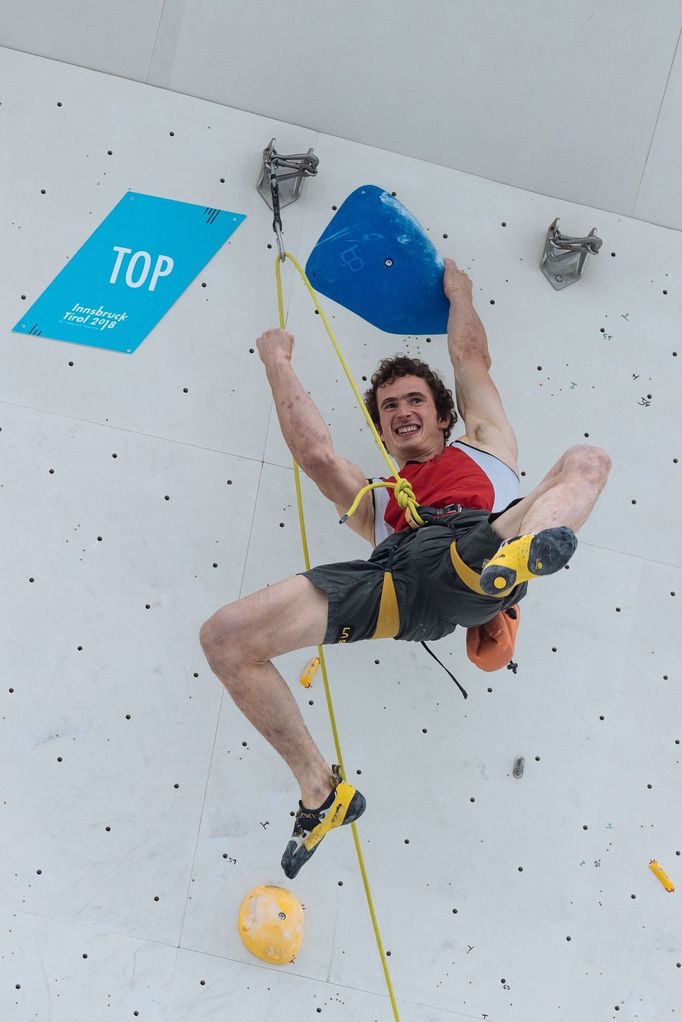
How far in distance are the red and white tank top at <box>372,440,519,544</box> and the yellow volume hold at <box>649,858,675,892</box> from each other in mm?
1155

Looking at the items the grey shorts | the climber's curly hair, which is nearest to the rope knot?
the grey shorts

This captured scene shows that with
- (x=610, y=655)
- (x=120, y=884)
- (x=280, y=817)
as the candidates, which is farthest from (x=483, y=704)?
(x=120, y=884)

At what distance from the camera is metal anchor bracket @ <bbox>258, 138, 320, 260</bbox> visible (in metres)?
2.89

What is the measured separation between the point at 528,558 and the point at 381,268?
1.36 metres

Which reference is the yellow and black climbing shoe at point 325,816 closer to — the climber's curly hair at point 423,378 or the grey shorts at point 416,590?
the grey shorts at point 416,590

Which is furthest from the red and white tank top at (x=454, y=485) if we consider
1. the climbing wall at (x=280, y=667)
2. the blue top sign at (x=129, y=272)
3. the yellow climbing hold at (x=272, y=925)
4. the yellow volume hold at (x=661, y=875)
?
the yellow volume hold at (x=661, y=875)

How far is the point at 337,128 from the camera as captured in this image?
3.04m

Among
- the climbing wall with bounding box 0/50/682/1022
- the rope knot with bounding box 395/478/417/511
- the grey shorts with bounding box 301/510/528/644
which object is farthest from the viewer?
the climbing wall with bounding box 0/50/682/1022

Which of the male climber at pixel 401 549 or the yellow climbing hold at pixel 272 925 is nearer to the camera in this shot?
the male climber at pixel 401 549

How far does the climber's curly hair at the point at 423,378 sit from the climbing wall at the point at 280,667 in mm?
148

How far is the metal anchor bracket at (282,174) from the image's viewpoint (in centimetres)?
289

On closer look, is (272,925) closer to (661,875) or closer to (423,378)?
(661,875)

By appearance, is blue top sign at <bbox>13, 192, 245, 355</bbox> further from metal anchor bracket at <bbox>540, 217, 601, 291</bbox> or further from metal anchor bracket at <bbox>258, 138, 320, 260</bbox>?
metal anchor bracket at <bbox>540, 217, 601, 291</bbox>

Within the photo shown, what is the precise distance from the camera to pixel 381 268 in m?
2.96
